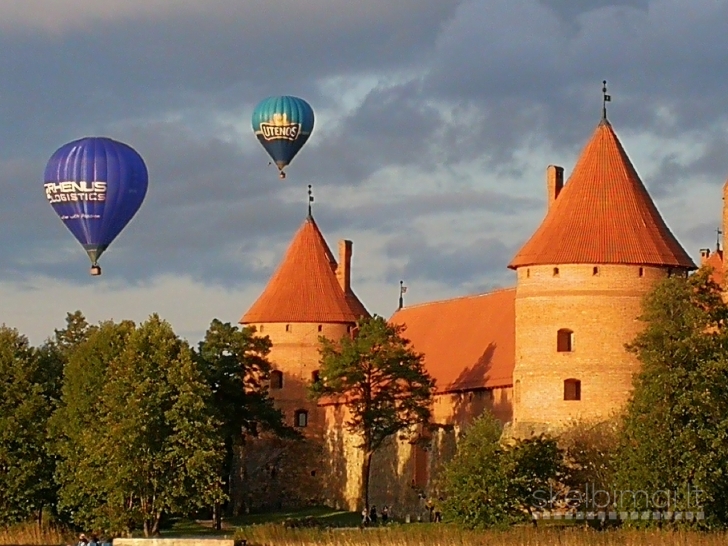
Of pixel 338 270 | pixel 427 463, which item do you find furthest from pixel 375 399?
pixel 338 270

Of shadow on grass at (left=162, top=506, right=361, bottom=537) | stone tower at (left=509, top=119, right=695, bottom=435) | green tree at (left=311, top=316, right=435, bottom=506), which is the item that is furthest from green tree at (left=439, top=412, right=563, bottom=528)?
green tree at (left=311, top=316, right=435, bottom=506)

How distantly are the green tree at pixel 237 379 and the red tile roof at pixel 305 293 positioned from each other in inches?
207

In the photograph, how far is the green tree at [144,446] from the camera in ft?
140

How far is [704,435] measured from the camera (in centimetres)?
3653

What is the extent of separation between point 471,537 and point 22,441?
14.0 m

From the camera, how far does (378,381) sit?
5112cm

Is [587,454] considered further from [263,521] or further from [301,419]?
[301,419]

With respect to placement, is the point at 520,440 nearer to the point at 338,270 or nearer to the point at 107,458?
the point at 107,458

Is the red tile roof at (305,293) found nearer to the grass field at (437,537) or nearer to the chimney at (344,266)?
the chimney at (344,266)

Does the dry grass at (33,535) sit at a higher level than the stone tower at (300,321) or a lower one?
lower

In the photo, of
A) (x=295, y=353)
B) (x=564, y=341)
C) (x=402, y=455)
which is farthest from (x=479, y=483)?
(x=295, y=353)

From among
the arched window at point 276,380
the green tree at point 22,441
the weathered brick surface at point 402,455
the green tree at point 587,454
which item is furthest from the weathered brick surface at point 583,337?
the arched window at point 276,380

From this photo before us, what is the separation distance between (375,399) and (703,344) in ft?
50.3

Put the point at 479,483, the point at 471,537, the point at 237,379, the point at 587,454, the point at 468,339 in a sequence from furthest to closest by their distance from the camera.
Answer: the point at 468,339
the point at 237,379
the point at 587,454
the point at 479,483
the point at 471,537
